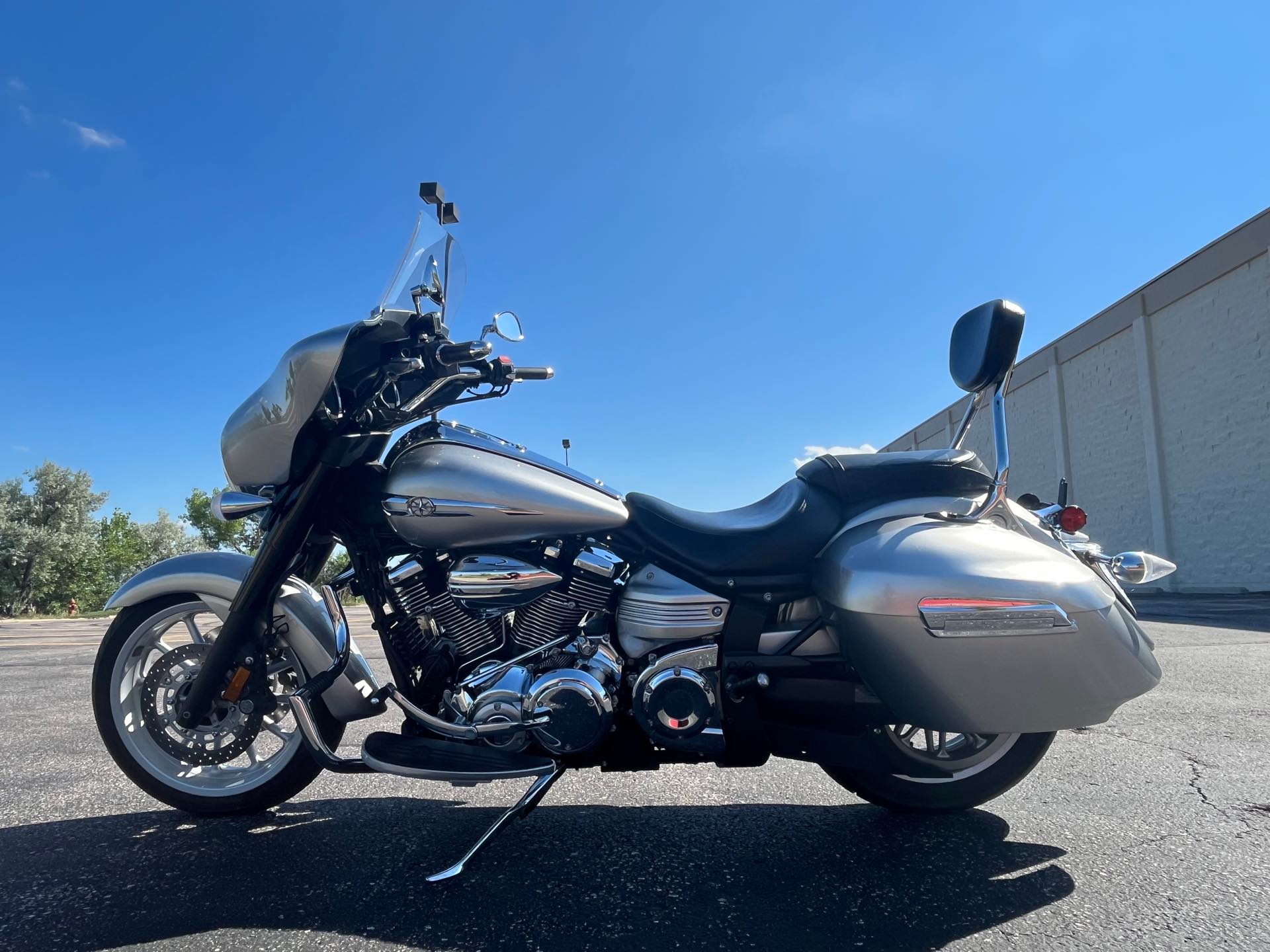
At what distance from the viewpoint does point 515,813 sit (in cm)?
219

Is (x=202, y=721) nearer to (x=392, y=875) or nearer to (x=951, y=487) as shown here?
(x=392, y=875)

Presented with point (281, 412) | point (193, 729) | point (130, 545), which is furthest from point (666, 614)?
point (130, 545)

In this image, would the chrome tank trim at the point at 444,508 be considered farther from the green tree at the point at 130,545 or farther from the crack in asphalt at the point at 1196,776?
the green tree at the point at 130,545

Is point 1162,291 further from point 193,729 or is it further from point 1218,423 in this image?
point 193,729

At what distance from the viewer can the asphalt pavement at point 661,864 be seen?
190 cm

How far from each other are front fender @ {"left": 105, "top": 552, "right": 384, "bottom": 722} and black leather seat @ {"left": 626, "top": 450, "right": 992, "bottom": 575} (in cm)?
106

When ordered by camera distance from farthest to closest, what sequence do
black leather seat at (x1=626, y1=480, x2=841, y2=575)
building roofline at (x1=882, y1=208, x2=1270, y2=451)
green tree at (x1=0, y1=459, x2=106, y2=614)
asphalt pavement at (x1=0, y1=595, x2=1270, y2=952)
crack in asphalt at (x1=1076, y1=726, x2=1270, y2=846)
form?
1. green tree at (x1=0, y1=459, x2=106, y2=614)
2. building roofline at (x1=882, y1=208, x2=1270, y2=451)
3. crack in asphalt at (x1=1076, y1=726, x2=1270, y2=846)
4. black leather seat at (x1=626, y1=480, x2=841, y2=575)
5. asphalt pavement at (x1=0, y1=595, x2=1270, y2=952)

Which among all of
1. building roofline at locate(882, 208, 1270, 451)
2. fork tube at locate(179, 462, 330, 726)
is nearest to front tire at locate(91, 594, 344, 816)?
fork tube at locate(179, 462, 330, 726)

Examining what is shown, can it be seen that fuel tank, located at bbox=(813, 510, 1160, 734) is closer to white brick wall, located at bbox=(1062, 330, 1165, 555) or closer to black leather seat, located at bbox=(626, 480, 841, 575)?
black leather seat, located at bbox=(626, 480, 841, 575)

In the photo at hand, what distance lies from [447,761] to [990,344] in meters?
2.05

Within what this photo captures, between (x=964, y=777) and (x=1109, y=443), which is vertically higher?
(x=1109, y=443)

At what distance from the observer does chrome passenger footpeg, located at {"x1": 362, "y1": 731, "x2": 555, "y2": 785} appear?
2.21 m

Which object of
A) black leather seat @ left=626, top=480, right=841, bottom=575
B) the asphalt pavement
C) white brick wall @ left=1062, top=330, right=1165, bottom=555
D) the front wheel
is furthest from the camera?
white brick wall @ left=1062, top=330, right=1165, bottom=555

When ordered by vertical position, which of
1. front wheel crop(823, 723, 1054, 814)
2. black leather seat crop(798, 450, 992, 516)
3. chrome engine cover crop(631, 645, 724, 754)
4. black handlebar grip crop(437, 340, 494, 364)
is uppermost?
black handlebar grip crop(437, 340, 494, 364)
